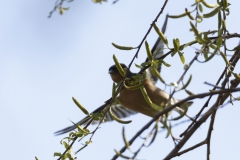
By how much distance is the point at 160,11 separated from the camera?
7.54 ft

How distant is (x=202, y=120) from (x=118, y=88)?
49 centimetres

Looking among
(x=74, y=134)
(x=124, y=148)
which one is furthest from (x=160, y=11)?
(x=124, y=148)

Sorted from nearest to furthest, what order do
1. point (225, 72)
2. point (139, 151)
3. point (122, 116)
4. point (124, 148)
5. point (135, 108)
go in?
point (124, 148) → point (139, 151) → point (225, 72) → point (135, 108) → point (122, 116)

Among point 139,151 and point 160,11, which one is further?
point 160,11

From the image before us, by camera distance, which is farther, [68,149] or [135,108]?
[135,108]

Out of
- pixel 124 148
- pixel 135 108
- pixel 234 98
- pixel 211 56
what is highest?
pixel 135 108

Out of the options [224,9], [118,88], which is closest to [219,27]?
[224,9]

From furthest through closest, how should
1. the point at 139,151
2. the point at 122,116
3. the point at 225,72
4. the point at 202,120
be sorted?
the point at 122,116, the point at 225,72, the point at 202,120, the point at 139,151

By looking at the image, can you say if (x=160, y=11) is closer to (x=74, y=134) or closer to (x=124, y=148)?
(x=74, y=134)

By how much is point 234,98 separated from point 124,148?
771mm

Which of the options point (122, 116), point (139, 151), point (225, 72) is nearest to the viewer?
point (139, 151)

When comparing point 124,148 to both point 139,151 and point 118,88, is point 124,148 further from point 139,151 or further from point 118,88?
point 118,88

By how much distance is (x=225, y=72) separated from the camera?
7.43 feet

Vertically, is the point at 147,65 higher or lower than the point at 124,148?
higher
